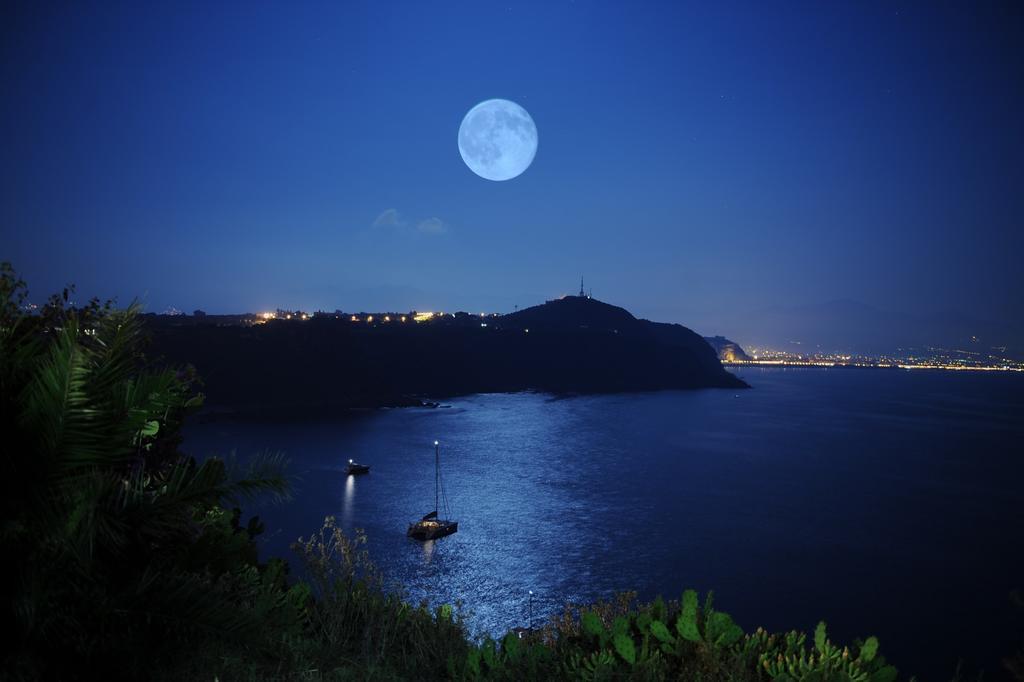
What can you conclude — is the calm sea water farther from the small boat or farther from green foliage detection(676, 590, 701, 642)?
green foliage detection(676, 590, 701, 642)

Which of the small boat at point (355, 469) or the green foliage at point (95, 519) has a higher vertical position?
the green foliage at point (95, 519)

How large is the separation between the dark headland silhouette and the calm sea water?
50.2 ft

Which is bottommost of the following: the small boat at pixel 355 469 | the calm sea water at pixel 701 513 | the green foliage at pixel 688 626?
the calm sea water at pixel 701 513

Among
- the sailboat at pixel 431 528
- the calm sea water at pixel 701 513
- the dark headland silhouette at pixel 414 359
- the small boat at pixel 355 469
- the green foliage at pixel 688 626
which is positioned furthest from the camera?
the dark headland silhouette at pixel 414 359

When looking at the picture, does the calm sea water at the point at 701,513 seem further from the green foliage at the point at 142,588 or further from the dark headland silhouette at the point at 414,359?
the dark headland silhouette at the point at 414,359

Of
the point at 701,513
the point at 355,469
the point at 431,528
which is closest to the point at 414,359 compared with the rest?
the point at 355,469

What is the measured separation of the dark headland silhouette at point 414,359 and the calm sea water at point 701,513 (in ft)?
50.2

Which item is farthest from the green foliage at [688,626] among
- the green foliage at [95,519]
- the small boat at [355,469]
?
the small boat at [355,469]

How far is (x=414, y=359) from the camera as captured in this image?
122750mm

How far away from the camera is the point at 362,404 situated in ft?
319

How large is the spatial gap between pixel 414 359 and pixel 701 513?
8610 cm

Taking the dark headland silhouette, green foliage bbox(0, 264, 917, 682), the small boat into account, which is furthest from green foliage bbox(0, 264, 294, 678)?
the dark headland silhouette

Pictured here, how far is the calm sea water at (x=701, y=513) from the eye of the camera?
2939 cm

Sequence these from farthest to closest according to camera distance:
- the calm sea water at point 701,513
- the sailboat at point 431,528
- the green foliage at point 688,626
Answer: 1. the sailboat at point 431,528
2. the calm sea water at point 701,513
3. the green foliage at point 688,626
